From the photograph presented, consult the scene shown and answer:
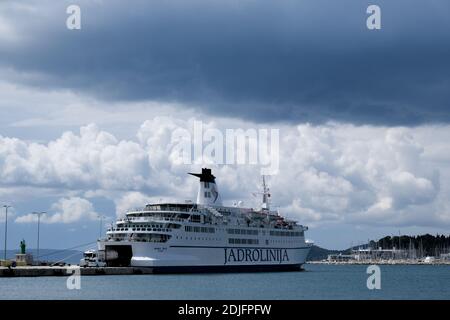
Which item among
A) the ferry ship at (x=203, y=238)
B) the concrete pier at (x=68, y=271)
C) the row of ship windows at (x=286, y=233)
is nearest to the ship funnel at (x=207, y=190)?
the ferry ship at (x=203, y=238)

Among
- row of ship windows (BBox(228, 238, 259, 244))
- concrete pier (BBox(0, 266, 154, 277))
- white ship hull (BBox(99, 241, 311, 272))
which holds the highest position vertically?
row of ship windows (BBox(228, 238, 259, 244))

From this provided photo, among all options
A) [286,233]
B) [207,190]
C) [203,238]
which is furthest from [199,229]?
[286,233]

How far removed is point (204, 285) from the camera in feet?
276

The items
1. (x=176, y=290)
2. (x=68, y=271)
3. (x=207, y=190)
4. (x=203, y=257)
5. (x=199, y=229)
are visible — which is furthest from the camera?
(x=207, y=190)

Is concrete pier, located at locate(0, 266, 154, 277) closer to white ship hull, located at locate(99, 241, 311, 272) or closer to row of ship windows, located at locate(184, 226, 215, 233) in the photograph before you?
white ship hull, located at locate(99, 241, 311, 272)

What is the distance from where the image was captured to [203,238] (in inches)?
4309

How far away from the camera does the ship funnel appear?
392 feet

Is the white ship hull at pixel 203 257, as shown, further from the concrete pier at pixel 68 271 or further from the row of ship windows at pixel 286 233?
the row of ship windows at pixel 286 233

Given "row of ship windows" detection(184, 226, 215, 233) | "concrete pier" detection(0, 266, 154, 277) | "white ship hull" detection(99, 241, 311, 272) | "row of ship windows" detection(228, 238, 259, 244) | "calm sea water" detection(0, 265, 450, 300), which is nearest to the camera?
"calm sea water" detection(0, 265, 450, 300)

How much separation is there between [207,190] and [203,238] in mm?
12391

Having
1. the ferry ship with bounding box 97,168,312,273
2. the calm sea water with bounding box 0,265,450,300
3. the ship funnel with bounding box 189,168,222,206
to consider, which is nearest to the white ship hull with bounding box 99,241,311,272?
the ferry ship with bounding box 97,168,312,273

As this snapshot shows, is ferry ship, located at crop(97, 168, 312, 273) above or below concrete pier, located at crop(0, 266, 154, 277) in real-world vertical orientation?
above

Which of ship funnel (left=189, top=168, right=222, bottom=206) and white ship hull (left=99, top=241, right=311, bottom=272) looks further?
ship funnel (left=189, top=168, right=222, bottom=206)

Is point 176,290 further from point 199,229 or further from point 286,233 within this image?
point 286,233
